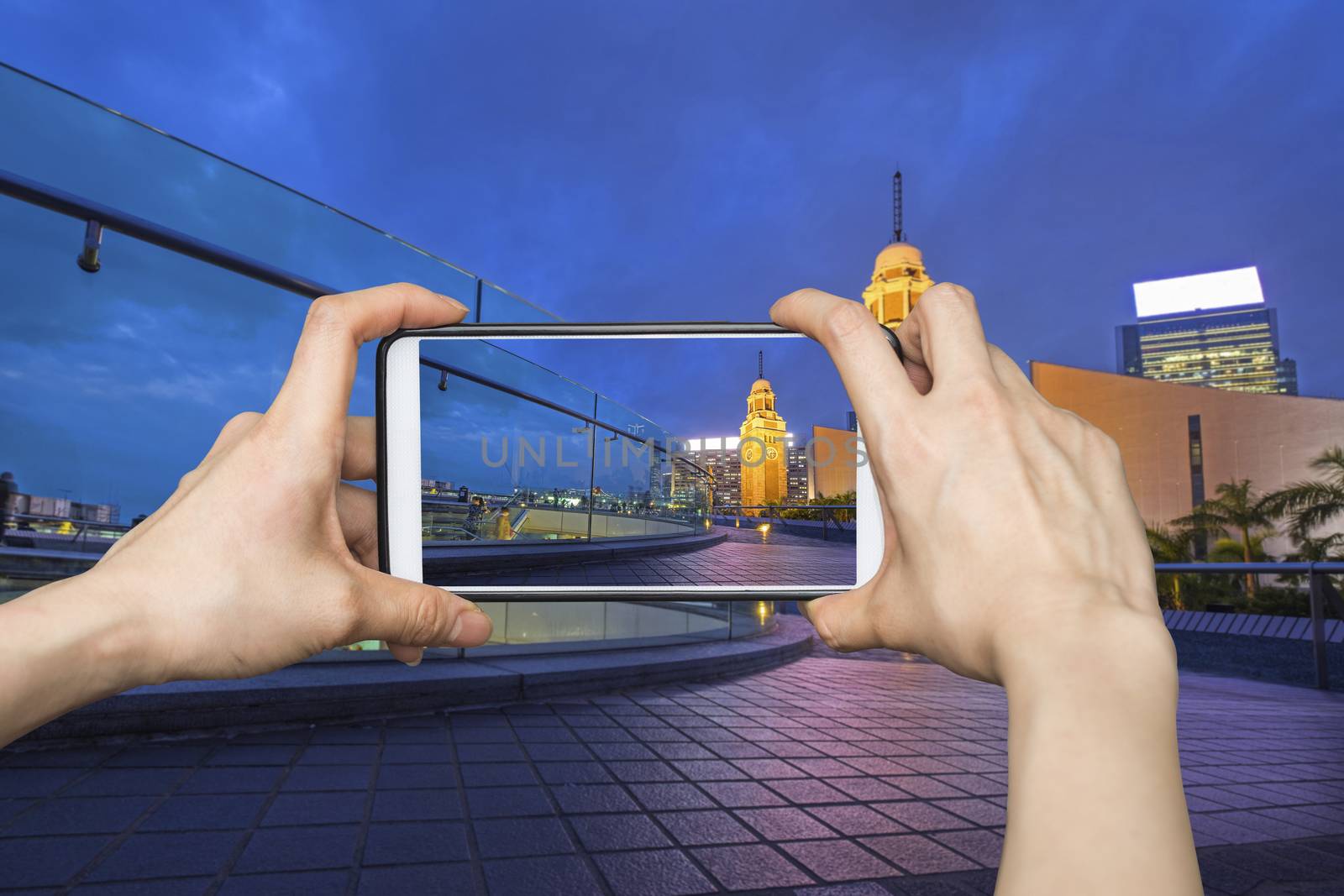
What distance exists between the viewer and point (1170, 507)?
38938mm

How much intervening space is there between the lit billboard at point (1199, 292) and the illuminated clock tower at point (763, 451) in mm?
63110

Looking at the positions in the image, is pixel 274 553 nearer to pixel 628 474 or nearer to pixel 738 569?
pixel 738 569

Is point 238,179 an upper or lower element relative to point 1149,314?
lower

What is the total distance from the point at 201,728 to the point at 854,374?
12.4 ft

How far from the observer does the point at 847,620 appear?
36.1 inches

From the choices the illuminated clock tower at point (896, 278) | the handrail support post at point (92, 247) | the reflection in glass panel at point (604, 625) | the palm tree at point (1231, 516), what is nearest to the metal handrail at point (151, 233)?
the handrail support post at point (92, 247)

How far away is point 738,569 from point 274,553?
2.62 ft

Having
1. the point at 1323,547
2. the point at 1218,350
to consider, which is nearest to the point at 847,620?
the point at 1323,547

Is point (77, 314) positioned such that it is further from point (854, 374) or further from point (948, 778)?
point (948, 778)

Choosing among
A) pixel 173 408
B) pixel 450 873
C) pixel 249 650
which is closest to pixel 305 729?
pixel 450 873

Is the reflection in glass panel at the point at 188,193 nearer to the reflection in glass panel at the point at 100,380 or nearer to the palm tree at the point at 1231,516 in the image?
the reflection in glass panel at the point at 100,380

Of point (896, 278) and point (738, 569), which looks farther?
point (896, 278)

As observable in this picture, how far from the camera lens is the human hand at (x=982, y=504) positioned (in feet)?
1.90

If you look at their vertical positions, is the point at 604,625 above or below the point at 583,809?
above
